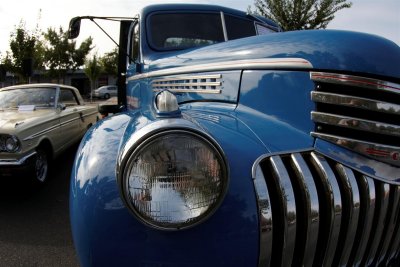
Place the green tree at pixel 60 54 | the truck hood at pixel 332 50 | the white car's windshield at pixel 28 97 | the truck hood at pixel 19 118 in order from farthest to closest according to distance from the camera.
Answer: the green tree at pixel 60 54 < the white car's windshield at pixel 28 97 < the truck hood at pixel 19 118 < the truck hood at pixel 332 50

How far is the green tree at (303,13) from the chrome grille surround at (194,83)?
401 inches

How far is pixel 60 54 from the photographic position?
30.4 meters

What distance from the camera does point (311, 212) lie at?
144cm

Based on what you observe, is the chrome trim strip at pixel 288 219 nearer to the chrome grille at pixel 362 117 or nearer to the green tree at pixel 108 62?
the chrome grille at pixel 362 117

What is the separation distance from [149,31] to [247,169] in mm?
2743

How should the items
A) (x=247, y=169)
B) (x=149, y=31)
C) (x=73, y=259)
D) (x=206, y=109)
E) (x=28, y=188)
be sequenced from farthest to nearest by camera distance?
(x=28, y=188) → (x=149, y=31) → (x=73, y=259) → (x=206, y=109) → (x=247, y=169)

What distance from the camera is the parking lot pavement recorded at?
9.95 feet

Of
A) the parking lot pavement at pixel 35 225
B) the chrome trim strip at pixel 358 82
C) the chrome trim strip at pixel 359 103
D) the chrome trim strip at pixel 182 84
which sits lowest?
the parking lot pavement at pixel 35 225

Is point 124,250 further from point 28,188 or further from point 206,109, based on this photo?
point 28,188

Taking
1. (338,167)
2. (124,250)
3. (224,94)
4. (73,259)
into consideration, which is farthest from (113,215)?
(73,259)

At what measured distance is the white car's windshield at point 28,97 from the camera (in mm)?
6133

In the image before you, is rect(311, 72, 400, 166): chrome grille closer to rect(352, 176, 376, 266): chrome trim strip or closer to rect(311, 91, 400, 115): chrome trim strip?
rect(311, 91, 400, 115): chrome trim strip

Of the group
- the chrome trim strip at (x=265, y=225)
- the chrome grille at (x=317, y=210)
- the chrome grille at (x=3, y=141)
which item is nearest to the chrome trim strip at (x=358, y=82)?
the chrome grille at (x=317, y=210)

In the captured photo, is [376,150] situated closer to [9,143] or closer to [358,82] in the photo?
[358,82]
